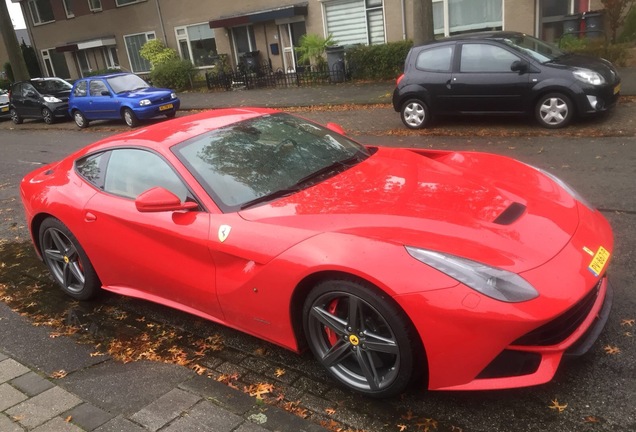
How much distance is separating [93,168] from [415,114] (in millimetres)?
7059

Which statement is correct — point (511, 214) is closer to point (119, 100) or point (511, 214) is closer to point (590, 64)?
point (590, 64)

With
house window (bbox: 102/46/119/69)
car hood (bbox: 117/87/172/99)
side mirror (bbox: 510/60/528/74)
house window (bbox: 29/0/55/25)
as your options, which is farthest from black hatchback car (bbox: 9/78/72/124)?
side mirror (bbox: 510/60/528/74)

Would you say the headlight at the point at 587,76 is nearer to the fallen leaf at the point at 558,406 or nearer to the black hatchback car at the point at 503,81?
the black hatchback car at the point at 503,81

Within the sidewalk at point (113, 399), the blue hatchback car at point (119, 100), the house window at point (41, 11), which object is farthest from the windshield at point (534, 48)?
the house window at point (41, 11)

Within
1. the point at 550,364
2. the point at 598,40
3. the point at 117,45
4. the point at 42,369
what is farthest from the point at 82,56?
the point at 550,364

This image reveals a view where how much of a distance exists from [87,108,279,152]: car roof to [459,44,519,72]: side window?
5951 mm

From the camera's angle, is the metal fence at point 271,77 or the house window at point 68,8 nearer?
the metal fence at point 271,77

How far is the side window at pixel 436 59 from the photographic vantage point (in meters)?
9.60

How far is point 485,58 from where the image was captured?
→ 30.2ft

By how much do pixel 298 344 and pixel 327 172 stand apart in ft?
3.95

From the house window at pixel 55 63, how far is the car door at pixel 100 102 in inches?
765

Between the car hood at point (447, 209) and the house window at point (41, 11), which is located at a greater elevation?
the house window at point (41, 11)

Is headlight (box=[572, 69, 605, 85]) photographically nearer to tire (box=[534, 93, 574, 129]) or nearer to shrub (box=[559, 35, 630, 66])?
tire (box=[534, 93, 574, 129])

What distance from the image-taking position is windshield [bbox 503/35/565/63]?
898 centimetres
